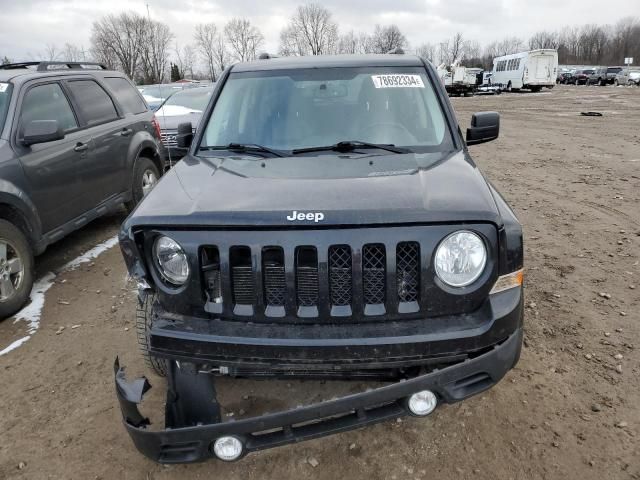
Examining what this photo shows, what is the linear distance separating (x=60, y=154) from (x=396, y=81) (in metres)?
3.26

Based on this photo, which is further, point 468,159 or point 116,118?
point 116,118

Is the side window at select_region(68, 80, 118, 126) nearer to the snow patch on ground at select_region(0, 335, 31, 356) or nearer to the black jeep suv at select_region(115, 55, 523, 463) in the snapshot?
the snow patch on ground at select_region(0, 335, 31, 356)

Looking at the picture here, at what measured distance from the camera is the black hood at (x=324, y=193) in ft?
6.65

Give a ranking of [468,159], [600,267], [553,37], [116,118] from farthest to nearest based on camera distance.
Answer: [553,37] → [116,118] → [600,267] → [468,159]

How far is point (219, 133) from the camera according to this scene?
11.0 feet

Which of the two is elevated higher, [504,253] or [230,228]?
[230,228]

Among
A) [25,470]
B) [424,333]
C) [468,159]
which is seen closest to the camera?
[424,333]

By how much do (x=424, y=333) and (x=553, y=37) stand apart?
128 m

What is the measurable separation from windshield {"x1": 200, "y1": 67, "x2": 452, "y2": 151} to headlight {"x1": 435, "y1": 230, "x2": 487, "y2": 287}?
1.13 meters

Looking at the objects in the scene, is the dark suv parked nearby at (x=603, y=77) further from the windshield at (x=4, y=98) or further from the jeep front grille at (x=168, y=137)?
the windshield at (x=4, y=98)

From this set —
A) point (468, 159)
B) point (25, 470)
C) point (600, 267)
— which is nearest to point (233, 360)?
point (25, 470)

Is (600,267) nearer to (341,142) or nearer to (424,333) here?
(341,142)

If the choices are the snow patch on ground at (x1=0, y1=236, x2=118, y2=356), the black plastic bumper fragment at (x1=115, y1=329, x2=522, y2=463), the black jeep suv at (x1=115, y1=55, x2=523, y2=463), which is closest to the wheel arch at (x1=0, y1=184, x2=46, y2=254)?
the snow patch on ground at (x1=0, y1=236, x2=118, y2=356)

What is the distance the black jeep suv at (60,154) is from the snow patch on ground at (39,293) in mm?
121
